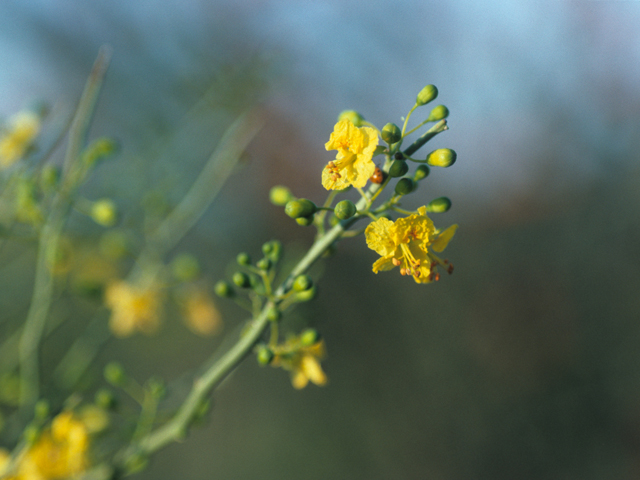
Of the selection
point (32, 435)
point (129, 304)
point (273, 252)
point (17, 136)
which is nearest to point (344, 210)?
point (273, 252)

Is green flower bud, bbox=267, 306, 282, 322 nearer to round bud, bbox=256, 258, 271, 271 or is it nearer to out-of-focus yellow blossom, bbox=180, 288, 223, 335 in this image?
round bud, bbox=256, 258, 271, 271

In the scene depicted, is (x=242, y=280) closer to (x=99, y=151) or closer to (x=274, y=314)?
(x=274, y=314)

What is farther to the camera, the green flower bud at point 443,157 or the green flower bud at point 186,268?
the green flower bud at point 186,268

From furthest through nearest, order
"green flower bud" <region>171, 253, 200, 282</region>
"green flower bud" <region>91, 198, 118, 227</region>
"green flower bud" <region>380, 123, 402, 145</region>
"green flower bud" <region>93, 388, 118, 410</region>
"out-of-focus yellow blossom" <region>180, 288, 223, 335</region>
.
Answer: "out-of-focus yellow blossom" <region>180, 288, 223, 335</region>, "green flower bud" <region>171, 253, 200, 282</region>, "green flower bud" <region>91, 198, 118, 227</region>, "green flower bud" <region>93, 388, 118, 410</region>, "green flower bud" <region>380, 123, 402, 145</region>

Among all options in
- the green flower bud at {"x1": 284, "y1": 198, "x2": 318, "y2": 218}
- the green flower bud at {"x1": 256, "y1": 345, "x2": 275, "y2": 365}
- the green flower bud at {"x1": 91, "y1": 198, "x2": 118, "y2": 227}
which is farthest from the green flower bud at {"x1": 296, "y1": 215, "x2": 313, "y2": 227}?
the green flower bud at {"x1": 91, "y1": 198, "x2": 118, "y2": 227}

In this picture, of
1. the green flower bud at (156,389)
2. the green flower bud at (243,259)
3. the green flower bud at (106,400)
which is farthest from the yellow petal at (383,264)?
the green flower bud at (106,400)

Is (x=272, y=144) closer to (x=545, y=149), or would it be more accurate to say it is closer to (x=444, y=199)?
(x=545, y=149)

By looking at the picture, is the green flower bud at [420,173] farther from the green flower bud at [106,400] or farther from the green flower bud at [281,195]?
the green flower bud at [106,400]
